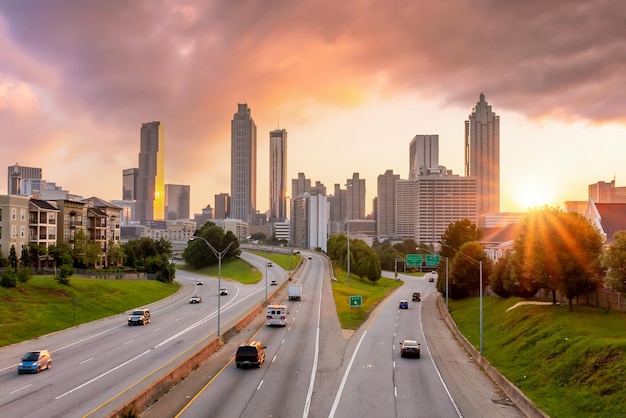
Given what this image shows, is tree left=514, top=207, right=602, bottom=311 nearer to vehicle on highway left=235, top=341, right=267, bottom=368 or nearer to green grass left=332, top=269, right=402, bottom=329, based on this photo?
green grass left=332, top=269, right=402, bottom=329

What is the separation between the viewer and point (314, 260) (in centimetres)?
16550

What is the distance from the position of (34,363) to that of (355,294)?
65.7 meters

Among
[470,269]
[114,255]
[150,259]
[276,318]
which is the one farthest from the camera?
[150,259]

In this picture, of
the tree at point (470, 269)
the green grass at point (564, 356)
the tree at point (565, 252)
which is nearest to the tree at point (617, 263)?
the green grass at point (564, 356)

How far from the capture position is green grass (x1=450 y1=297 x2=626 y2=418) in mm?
27297

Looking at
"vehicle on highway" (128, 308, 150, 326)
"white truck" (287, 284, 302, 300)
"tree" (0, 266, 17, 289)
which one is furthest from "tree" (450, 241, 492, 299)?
"tree" (0, 266, 17, 289)

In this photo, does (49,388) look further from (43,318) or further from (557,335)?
(557,335)

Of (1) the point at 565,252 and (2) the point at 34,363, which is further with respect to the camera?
(1) the point at 565,252

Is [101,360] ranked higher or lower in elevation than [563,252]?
lower

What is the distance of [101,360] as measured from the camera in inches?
1580

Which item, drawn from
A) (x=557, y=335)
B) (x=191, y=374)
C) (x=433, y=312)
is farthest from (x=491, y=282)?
(x=191, y=374)

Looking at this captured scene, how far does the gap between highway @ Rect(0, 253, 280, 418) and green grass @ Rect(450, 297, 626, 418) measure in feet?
77.2

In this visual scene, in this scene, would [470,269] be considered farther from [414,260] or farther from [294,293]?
[294,293]

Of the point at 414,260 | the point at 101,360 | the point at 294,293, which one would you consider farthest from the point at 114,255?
the point at 101,360
